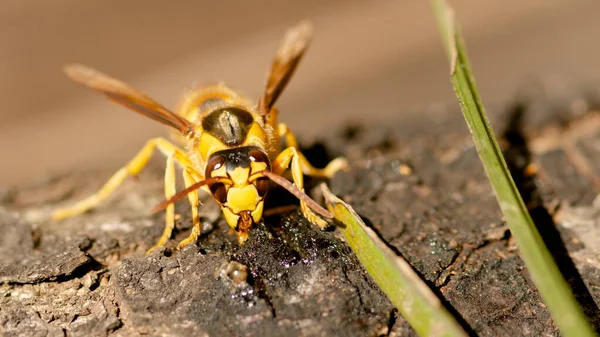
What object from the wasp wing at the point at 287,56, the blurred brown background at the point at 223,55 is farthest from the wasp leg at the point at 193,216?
the blurred brown background at the point at 223,55

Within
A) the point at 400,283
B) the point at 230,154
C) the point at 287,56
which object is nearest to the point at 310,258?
the point at 400,283

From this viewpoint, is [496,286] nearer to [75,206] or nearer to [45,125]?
[75,206]

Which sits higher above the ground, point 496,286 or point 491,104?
point 491,104

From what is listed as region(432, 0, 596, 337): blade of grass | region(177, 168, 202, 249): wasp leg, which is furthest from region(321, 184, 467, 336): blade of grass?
region(177, 168, 202, 249): wasp leg

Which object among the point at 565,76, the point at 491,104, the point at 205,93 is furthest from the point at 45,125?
the point at 565,76

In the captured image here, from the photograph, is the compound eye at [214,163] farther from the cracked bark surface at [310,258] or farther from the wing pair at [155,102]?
the wing pair at [155,102]

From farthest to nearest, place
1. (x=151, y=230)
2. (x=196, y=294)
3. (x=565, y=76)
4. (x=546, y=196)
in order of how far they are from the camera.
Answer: (x=565, y=76) < (x=546, y=196) < (x=151, y=230) < (x=196, y=294)

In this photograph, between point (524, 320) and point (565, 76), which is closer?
point (524, 320)

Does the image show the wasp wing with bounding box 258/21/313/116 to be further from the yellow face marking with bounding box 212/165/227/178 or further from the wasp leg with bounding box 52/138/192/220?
the yellow face marking with bounding box 212/165/227/178
